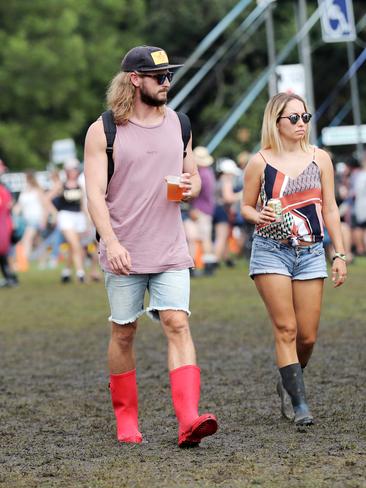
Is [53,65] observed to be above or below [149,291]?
below

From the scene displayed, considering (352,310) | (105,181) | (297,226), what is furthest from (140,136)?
(352,310)

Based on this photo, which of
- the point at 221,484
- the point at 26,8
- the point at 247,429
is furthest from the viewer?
the point at 26,8

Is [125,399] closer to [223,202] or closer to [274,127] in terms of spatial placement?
[274,127]

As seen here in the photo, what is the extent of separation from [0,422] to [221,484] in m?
2.44

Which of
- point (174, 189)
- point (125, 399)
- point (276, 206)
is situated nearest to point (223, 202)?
point (276, 206)

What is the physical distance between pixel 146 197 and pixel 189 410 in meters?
1.04

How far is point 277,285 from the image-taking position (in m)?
6.97

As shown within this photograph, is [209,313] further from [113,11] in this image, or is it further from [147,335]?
[113,11]

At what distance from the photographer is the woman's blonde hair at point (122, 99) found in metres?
6.35

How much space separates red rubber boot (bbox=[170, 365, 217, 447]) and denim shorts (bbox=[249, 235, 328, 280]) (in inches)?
33.5

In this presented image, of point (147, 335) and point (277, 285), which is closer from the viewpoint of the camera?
point (277, 285)

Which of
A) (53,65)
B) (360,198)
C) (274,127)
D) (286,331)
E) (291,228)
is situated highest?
(274,127)

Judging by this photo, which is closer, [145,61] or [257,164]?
[145,61]

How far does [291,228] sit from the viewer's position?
695 centimetres
